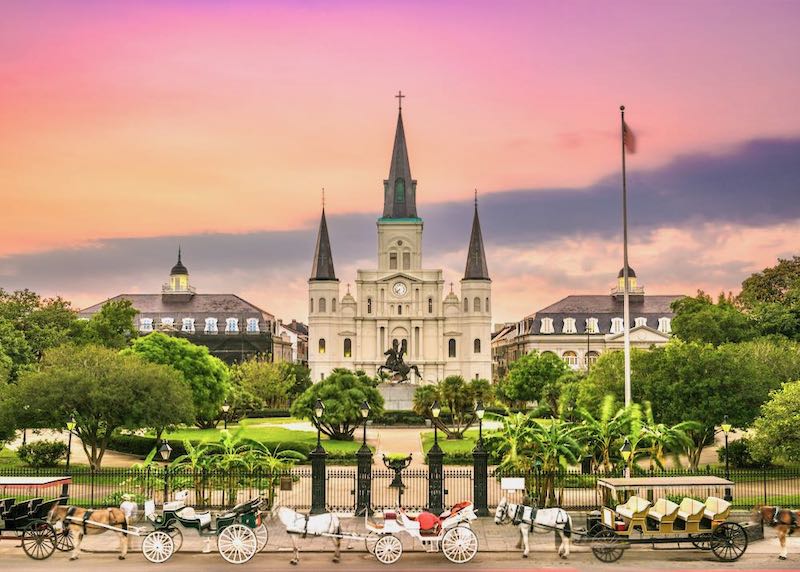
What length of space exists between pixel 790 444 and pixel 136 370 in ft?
86.3

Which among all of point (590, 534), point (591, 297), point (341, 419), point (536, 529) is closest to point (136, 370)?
point (341, 419)

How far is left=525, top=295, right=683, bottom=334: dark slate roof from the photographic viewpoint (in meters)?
124

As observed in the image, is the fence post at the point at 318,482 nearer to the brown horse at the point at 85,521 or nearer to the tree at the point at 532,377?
the brown horse at the point at 85,521

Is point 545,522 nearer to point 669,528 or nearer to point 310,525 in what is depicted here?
point 669,528

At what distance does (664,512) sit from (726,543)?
1448mm

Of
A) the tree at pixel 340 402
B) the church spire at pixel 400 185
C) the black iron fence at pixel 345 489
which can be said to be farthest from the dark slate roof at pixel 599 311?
the black iron fence at pixel 345 489

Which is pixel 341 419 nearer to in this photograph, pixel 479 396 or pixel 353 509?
pixel 479 396

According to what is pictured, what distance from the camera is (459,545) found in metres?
19.9

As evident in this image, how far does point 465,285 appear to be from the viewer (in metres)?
118

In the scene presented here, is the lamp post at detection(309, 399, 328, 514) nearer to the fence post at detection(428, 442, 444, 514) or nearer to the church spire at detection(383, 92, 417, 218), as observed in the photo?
the fence post at detection(428, 442, 444, 514)

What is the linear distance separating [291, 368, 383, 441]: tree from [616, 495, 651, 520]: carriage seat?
31467 millimetres

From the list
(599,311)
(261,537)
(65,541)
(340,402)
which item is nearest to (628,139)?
(261,537)

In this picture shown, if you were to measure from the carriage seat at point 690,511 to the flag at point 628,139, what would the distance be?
15720 mm

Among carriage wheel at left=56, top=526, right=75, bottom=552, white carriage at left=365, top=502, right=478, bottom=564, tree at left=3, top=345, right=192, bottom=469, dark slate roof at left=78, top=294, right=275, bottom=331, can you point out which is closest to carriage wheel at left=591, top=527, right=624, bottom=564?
white carriage at left=365, top=502, right=478, bottom=564
